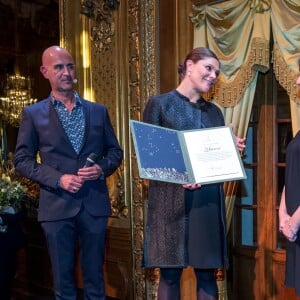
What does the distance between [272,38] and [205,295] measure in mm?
1593

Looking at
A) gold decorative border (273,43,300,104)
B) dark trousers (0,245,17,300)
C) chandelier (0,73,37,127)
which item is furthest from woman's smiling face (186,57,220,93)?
chandelier (0,73,37,127)

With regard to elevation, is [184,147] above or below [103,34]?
below

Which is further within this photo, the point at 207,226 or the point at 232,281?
the point at 232,281

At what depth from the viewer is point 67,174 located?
222cm

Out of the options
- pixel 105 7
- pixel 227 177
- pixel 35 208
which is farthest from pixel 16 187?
pixel 227 177

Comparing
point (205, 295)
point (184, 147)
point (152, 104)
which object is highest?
point (152, 104)

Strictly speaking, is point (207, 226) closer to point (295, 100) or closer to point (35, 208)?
point (295, 100)

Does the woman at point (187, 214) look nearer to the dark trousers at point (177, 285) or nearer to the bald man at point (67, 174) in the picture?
the dark trousers at point (177, 285)

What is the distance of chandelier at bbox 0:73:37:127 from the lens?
445 centimetres

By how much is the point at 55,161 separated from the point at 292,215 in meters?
1.07

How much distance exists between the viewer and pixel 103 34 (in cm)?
380

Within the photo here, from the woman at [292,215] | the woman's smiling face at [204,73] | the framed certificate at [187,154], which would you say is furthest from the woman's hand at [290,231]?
Result: the woman's smiling face at [204,73]

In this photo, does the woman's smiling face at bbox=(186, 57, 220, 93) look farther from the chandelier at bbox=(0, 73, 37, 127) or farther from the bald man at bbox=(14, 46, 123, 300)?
the chandelier at bbox=(0, 73, 37, 127)

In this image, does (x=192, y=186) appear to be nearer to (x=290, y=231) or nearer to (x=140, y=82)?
(x=290, y=231)
